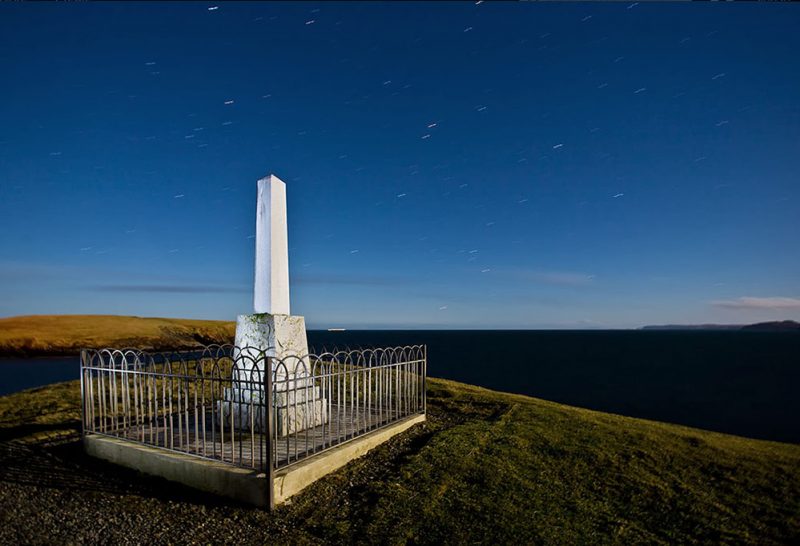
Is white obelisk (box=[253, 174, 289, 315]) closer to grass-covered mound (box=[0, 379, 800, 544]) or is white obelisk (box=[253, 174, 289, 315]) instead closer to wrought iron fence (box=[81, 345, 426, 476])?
wrought iron fence (box=[81, 345, 426, 476])

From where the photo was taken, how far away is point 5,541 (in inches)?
200

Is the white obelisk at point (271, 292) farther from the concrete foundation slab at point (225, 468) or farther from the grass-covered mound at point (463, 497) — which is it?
the grass-covered mound at point (463, 497)

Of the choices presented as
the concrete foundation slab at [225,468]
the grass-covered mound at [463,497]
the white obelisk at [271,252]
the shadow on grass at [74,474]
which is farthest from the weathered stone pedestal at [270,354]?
the shadow on grass at [74,474]

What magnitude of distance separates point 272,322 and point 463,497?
14.0 ft

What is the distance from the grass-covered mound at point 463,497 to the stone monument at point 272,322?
1715 millimetres

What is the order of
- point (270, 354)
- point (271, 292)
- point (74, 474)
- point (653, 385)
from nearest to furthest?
point (74, 474), point (270, 354), point (271, 292), point (653, 385)

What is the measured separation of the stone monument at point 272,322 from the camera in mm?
8273

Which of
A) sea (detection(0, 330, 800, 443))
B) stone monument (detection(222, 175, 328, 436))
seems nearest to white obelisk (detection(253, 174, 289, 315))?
stone monument (detection(222, 175, 328, 436))

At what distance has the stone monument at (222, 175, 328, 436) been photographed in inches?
326

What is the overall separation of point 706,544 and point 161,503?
21.3 ft

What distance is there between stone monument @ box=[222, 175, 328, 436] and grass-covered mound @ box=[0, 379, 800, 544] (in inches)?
67.5

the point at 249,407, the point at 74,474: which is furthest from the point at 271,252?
the point at 74,474

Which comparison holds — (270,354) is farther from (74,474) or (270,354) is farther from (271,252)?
(74,474)

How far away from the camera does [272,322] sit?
832cm
